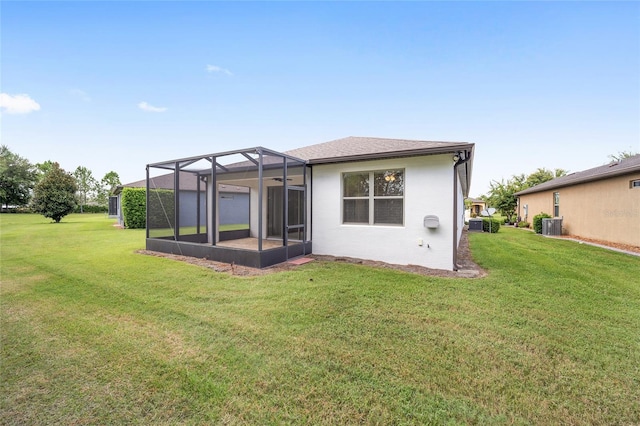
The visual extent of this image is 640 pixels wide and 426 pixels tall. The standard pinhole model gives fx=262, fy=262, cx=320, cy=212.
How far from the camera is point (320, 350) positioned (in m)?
2.82

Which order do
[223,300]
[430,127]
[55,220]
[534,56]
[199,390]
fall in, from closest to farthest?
1. [199,390]
2. [223,300]
3. [534,56]
4. [430,127]
5. [55,220]

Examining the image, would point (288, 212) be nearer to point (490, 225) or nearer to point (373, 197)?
point (373, 197)

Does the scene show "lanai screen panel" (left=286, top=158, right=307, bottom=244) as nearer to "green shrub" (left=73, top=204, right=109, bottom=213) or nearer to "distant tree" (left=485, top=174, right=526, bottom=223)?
"distant tree" (left=485, top=174, right=526, bottom=223)

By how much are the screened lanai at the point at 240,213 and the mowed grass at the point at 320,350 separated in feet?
5.27

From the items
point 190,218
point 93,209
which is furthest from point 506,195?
point 93,209

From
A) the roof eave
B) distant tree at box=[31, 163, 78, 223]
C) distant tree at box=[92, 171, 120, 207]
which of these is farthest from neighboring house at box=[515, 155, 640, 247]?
distant tree at box=[92, 171, 120, 207]

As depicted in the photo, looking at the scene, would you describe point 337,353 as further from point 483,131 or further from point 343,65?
point 483,131

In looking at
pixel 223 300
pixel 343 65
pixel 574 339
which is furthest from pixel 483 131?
pixel 223 300

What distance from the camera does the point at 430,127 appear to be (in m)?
14.7

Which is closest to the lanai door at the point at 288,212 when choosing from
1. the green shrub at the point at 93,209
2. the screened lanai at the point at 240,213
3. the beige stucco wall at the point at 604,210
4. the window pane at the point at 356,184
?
the screened lanai at the point at 240,213

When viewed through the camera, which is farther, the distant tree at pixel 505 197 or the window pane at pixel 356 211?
the distant tree at pixel 505 197

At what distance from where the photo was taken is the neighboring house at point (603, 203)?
370 inches

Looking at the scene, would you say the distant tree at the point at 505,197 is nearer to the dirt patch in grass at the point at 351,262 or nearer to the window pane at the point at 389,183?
the dirt patch in grass at the point at 351,262

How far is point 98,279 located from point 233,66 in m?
10.8
